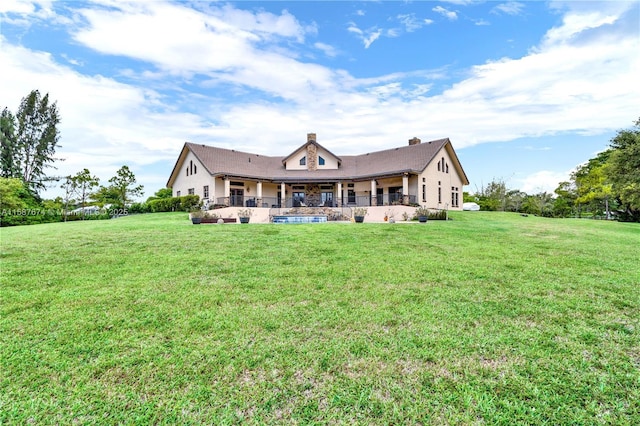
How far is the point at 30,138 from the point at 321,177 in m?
37.3

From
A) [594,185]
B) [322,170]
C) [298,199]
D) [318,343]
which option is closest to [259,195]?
[298,199]

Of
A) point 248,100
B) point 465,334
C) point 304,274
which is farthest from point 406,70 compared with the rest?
point 465,334

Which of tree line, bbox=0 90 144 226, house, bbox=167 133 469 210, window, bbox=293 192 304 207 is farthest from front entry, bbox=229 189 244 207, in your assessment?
tree line, bbox=0 90 144 226

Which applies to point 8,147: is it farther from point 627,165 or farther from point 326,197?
point 627,165

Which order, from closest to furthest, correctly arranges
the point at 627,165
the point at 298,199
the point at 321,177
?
the point at 627,165 → the point at 321,177 → the point at 298,199

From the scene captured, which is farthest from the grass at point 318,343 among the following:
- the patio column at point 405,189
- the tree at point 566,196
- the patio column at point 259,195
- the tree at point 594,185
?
the tree at point 566,196

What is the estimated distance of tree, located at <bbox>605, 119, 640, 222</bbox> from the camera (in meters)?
19.6

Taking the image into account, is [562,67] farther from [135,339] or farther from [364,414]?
[135,339]

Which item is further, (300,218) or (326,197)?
(326,197)

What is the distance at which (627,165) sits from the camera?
1986 centimetres

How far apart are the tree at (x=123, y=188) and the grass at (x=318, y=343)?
3060cm

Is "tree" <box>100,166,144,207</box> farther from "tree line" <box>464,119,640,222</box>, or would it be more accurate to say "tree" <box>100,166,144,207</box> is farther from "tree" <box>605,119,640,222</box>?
"tree" <box>605,119,640,222</box>

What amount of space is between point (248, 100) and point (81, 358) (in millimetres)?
20082

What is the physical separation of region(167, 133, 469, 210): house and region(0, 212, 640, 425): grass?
61.8 feet
